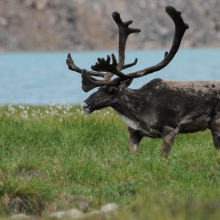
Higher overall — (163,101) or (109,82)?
(109,82)

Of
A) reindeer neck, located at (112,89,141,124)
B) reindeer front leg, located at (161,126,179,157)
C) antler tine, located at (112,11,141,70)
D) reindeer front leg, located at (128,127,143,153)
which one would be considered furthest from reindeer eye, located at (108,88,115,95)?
reindeer front leg, located at (161,126,179,157)

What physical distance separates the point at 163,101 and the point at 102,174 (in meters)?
1.63

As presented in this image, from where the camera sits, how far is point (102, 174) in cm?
649

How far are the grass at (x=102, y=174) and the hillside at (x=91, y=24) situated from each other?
3357 inches

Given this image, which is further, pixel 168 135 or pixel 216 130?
pixel 216 130

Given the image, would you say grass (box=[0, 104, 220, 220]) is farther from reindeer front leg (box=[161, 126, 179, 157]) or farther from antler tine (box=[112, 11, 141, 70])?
antler tine (box=[112, 11, 141, 70])

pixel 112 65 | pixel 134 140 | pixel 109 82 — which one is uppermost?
pixel 112 65

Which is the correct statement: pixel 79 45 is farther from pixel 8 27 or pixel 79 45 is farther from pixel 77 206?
pixel 77 206

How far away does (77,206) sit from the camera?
557 cm

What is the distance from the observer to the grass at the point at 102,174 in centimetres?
528

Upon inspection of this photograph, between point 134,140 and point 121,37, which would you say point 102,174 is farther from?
point 121,37

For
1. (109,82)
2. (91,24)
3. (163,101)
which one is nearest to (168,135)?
(163,101)

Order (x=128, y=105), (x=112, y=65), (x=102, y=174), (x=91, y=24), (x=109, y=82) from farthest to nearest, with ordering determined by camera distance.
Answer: (x=91, y=24), (x=128, y=105), (x=109, y=82), (x=112, y=65), (x=102, y=174)

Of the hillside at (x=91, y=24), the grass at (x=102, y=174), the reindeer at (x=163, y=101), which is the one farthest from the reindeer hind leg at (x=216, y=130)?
the hillside at (x=91, y=24)
